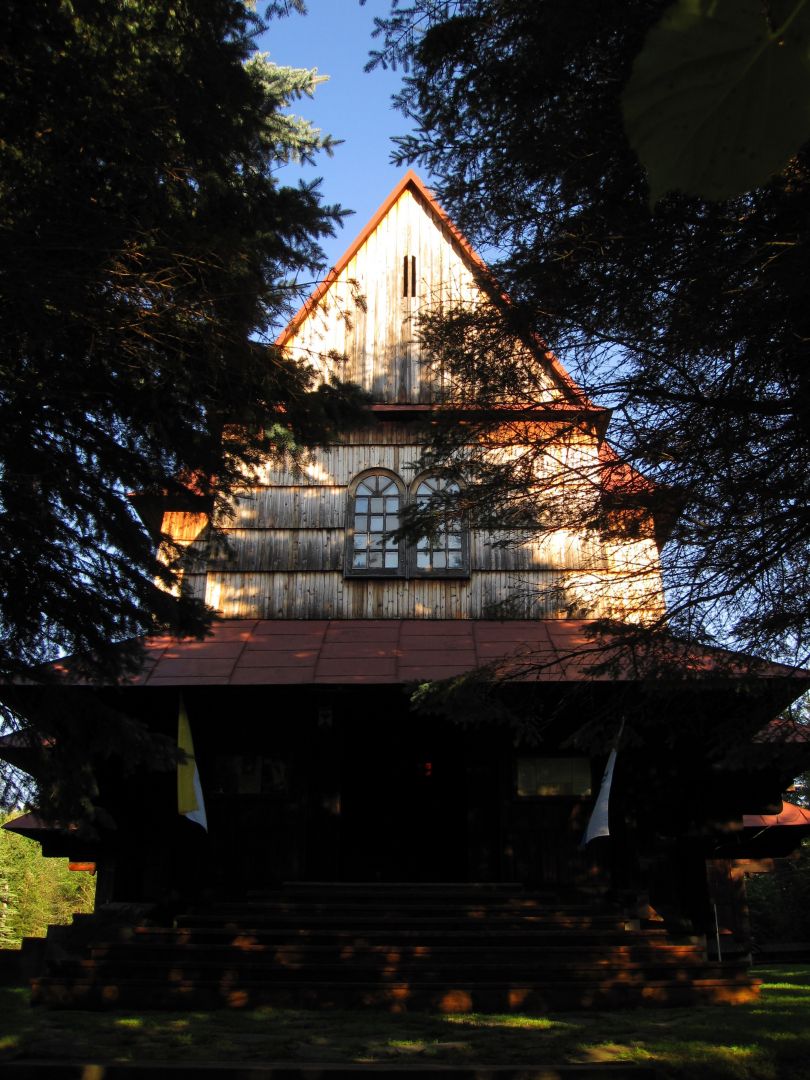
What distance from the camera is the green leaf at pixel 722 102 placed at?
2.48 ft

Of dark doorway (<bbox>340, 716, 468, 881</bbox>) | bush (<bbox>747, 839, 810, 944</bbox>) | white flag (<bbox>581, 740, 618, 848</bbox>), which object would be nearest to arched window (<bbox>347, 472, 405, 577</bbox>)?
dark doorway (<bbox>340, 716, 468, 881</bbox>)

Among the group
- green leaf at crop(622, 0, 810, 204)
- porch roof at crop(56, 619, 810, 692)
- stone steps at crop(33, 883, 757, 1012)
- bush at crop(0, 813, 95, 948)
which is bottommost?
bush at crop(0, 813, 95, 948)

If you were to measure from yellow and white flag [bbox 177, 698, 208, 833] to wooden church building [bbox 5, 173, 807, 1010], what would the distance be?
0.86 ft

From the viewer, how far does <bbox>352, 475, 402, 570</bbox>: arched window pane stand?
13.9m

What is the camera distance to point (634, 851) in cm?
1206

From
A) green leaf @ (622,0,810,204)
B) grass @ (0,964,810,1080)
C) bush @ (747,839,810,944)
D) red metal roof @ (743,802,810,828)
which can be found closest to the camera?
green leaf @ (622,0,810,204)

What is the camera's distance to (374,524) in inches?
556

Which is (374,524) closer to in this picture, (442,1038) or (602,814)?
(602,814)

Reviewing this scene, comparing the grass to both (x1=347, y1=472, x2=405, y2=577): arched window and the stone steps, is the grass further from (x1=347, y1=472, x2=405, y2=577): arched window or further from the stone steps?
(x1=347, y1=472, x2=405, y2=577): arched window

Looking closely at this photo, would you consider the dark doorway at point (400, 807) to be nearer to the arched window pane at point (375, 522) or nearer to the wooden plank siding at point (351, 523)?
the wooden plank siding at point (351, 523)

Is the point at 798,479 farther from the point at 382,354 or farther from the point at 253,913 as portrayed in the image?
the point at 382,354

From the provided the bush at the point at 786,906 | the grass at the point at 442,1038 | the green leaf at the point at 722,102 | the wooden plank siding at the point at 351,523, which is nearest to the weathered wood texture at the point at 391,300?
the wooden plank siding at the point at 351,523

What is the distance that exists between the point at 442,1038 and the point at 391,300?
1081 centimetres

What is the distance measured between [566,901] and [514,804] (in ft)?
4.51
